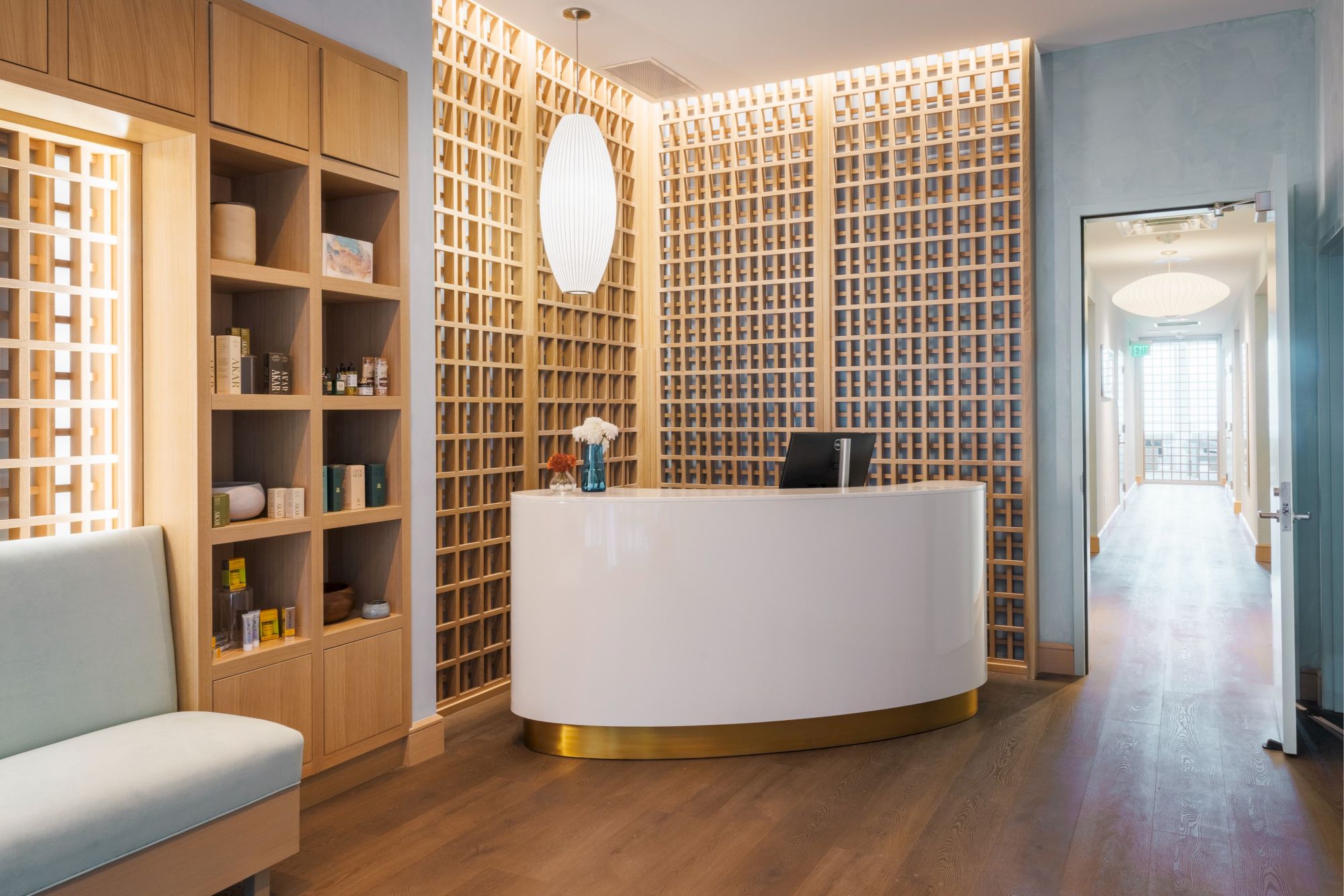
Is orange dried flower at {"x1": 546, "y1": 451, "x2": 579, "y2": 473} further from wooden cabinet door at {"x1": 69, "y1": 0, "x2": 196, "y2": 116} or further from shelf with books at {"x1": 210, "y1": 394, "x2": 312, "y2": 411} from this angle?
wooden cabinet door at {"x1": 69, "y1": 0, "x2": 196, "y2": 116}

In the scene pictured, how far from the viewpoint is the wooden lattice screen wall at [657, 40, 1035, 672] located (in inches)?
183

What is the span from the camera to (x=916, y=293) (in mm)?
4863

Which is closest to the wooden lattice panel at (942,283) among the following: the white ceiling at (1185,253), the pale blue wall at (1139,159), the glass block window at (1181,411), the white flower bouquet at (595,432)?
the pale blue wall at (1139,159)

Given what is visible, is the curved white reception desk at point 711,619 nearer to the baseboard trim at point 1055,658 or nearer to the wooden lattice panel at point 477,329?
the wooden lattice panel at point 477,329

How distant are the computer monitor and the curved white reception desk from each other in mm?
158

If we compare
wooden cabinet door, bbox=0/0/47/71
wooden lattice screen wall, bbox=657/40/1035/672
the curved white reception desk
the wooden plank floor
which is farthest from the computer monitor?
wooden cabinet door, bbox=0/0/47/71

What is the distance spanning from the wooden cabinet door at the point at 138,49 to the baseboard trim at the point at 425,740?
218 cm

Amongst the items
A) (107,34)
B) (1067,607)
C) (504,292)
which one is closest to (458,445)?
(504,292)

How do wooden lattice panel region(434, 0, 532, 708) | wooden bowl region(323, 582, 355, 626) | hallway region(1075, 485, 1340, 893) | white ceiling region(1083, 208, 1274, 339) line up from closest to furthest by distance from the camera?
1. hallway region(1075, 485, 1340, 893)
2. wooden bowl region(323, 582, 355, 626)
3. wooden lattice panel region(434, 0, 532, 708)
4. white ceiling region(1083, 208, 1274, 339)

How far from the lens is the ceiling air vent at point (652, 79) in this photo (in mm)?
4680

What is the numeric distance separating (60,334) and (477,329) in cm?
176

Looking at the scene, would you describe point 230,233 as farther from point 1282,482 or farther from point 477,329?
point 1282,482

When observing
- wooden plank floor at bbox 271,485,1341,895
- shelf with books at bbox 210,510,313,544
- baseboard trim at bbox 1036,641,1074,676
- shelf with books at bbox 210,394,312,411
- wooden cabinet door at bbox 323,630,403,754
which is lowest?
wooden plank floor at bbox 271,485,1341,895

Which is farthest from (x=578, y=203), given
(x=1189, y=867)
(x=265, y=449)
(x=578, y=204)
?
(x=1189, y=867)
